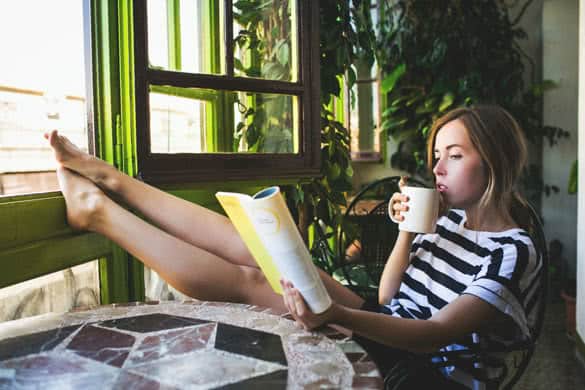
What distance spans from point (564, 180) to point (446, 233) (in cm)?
310

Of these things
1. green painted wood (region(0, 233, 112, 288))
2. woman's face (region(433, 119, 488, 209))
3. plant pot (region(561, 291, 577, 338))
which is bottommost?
plant pot (region(561, 291, 577, 338))

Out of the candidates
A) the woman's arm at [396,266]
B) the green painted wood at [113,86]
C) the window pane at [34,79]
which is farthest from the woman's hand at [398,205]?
the window pane at [34,79]

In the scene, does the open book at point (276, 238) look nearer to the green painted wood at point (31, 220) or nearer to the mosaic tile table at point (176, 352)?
the mosaic tile table at point (176, 352)

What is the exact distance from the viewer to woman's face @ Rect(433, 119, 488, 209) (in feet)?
3.84

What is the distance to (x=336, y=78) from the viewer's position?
2.34m

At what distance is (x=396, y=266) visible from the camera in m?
1.30

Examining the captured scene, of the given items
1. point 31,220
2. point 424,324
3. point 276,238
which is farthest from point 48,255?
point 424,324

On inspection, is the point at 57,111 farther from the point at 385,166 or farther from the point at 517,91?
the point at 517,91

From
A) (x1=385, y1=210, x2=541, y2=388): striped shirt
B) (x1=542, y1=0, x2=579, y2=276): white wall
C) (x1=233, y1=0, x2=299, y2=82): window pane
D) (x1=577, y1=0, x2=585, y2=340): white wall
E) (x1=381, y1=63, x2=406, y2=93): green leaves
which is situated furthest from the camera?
(x1=381, y1=63, x2=406, y2=93): green leaves

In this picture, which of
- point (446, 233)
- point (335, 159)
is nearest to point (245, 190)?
point (335, 159)

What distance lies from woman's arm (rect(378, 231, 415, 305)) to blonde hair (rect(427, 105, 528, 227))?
8.1 inches

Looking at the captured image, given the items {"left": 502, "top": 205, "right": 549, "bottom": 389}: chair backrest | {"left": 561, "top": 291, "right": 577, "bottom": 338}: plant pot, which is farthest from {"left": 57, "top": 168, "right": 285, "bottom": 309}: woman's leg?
{"left": 561, "top": 291, "right": 577, "bottom": 338}: plant pot

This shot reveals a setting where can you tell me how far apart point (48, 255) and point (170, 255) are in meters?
0.36

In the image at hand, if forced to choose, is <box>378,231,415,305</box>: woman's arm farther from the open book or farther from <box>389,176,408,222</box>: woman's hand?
the open book
